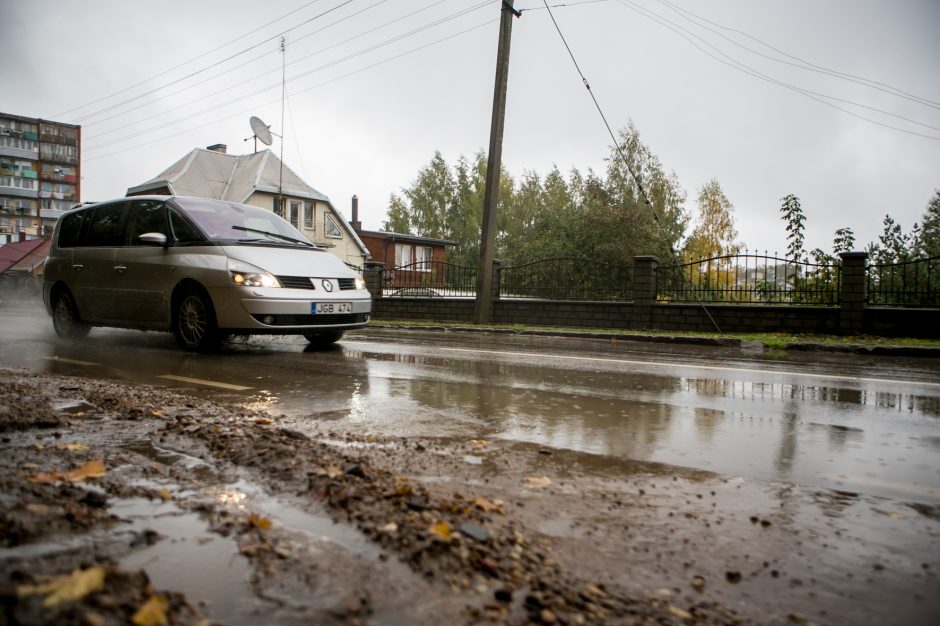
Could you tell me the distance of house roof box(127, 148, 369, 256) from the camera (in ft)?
127

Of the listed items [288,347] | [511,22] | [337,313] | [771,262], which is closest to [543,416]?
[337,313]

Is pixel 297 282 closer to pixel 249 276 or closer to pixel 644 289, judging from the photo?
pixel 249 276

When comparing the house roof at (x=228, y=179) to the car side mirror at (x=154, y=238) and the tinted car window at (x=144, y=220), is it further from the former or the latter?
the car side mirror at (x=154, y=238)

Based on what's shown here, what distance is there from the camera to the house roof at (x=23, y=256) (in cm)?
2981

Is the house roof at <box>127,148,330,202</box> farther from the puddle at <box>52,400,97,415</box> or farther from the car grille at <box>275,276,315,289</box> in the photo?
the puddle at <box>52,400,97,415</box>

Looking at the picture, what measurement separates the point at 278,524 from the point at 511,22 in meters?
16.4

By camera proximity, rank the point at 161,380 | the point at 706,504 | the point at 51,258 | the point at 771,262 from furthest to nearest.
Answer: the point at 771,262
the point at 51,258
the point at 161,380
the point at 706,504

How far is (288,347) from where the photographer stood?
28.7ft

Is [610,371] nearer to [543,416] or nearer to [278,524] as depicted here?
[543,416]

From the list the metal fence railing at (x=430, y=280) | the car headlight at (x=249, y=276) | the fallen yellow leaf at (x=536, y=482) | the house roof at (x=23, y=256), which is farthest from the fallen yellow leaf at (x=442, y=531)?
the house roof at (x=23, y=256)

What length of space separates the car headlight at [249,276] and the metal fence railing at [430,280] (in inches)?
394

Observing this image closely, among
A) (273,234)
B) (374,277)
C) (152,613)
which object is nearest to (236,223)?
(273,234)

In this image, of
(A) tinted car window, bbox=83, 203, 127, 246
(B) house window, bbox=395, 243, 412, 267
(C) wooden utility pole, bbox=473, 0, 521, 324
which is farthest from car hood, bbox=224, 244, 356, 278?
(B) house window, bbox=395, 243, 412, 267

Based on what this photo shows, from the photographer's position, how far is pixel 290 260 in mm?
8062
